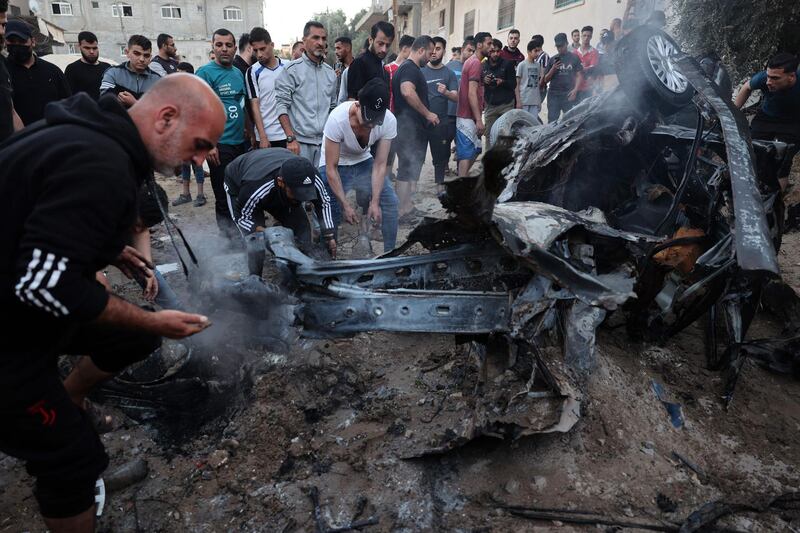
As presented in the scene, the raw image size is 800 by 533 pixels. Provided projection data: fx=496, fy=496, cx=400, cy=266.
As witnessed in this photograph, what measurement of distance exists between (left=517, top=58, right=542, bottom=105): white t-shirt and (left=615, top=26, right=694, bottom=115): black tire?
510 centimetres

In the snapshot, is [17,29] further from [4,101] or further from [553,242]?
[553,242]

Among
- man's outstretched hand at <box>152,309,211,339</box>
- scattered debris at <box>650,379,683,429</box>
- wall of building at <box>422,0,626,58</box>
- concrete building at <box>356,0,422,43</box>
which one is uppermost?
concrete building at <box>356,0,422,43</box>

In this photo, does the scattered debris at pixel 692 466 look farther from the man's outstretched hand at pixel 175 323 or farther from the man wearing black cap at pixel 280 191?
the man wearing black cap at pixel 280 191

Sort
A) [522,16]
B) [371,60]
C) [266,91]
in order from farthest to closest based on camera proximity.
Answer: [522,16], [371,60], [266,91]

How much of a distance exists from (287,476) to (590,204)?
2.65m

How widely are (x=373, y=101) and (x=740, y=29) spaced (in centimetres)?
705

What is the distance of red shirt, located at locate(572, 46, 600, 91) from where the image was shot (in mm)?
8781

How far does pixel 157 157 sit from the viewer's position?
1.65 meters

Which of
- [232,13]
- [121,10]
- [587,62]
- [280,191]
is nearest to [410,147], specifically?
[280,191]

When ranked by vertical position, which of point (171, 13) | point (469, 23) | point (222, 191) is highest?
point (171, 13)

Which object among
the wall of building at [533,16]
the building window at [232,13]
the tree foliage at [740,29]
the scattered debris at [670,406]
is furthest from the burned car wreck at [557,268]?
the building window at [232,13]

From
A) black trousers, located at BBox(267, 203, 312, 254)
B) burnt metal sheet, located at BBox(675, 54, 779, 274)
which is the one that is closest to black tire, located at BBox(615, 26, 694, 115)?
burnt metal sheet, located at BBox(675, 54, 779, 274)

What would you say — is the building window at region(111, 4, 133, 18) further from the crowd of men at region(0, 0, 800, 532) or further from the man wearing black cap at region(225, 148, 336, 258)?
the man wearing black cap at region(225, 148, 336, 258)

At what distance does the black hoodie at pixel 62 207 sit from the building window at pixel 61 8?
42682 mm
